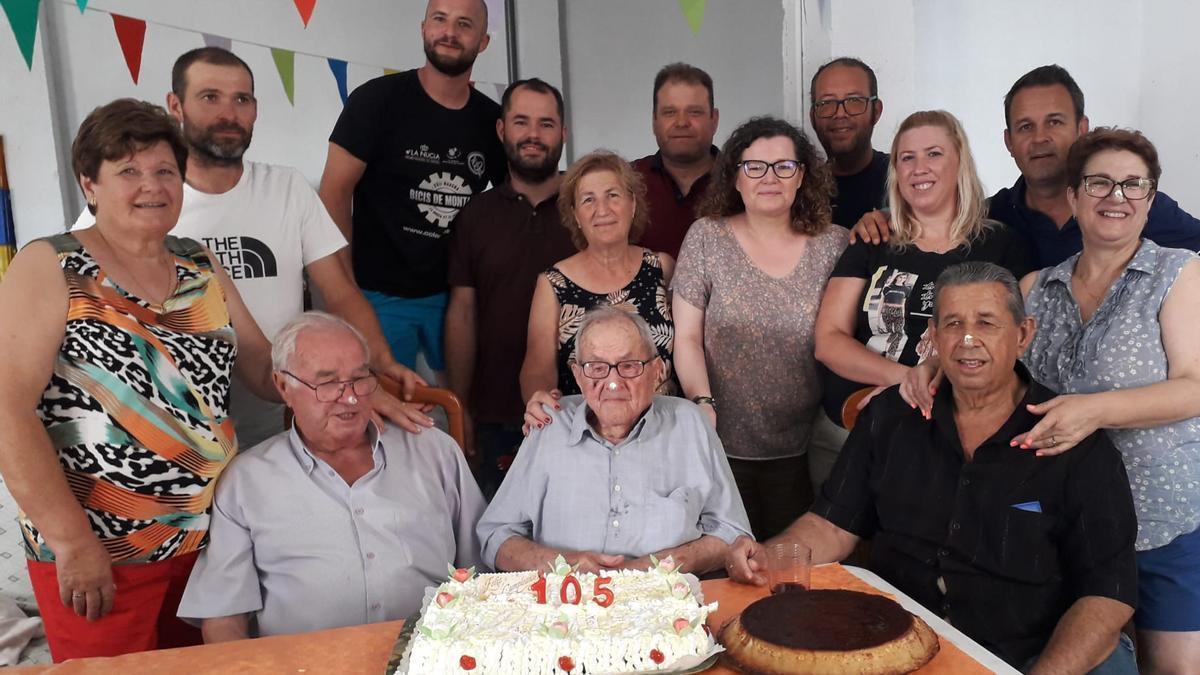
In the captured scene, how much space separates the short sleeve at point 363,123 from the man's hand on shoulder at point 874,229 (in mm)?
1552

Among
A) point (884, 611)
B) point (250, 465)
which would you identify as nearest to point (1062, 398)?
point (884, 611)

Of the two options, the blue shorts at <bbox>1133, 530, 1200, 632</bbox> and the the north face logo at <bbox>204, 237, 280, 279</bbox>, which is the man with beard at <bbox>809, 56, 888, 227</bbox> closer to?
the blue shorts at <bbox>1133, 530, 1200, 632</bbox>

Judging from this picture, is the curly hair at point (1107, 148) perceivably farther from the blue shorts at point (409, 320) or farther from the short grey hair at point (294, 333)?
the blue shorts at point (409, 320)

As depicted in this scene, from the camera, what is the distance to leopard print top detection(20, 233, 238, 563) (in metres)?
1.90

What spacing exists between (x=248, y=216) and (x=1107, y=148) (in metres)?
2.17

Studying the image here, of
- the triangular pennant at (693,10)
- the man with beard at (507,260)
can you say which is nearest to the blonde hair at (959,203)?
the man with beard at (507,260)

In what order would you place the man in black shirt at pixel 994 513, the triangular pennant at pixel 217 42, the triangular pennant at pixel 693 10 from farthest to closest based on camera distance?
the triangular pennant at pixel 693 10, the triangular pennant at pixel 217 42, the man in black shirt at pixel 994 513

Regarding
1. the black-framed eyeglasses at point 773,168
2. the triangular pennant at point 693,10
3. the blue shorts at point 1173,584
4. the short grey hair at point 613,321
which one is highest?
the triangular pennant at point 693,10

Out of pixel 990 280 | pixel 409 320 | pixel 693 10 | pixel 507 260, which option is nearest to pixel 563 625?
pixel 990 280

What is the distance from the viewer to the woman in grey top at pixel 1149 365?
84.2 inches

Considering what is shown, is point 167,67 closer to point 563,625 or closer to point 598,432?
point 598,432

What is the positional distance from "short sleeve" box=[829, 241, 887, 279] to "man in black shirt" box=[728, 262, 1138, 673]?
58 centimetres

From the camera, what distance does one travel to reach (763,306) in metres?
2.75

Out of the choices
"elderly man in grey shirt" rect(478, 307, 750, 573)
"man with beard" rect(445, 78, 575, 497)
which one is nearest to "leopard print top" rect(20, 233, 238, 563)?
"elderly man in grey shirt" rect(478, 307, 750, 573)
